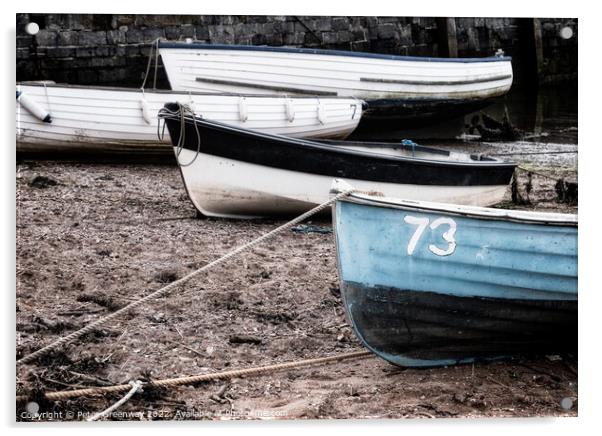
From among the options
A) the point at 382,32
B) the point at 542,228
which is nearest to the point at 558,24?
the point at 542,228

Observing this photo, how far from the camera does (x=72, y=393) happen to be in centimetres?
339

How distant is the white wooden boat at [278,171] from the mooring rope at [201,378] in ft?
5.74

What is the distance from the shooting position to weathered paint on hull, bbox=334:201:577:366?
3.36 metres

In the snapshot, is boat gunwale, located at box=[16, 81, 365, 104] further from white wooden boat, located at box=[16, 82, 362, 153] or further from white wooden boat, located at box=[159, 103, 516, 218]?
white wooden boat, located at box=[159, 103, 516, 218]

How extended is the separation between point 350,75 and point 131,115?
2251mm

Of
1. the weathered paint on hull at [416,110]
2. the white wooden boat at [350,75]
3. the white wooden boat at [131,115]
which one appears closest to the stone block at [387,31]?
the white wooden boat at [350,75]

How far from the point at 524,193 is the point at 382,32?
357 cm

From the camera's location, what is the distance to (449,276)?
342 centimetres

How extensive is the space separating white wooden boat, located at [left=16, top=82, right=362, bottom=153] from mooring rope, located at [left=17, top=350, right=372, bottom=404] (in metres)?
2.82

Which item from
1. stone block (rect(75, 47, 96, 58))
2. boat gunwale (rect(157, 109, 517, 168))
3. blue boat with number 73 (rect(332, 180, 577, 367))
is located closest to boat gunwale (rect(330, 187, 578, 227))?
blue boat with number 73 (rect(332, 180, 577, 367))

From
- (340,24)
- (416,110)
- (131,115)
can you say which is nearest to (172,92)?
(131,115)

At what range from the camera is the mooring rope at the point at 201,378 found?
3389 millimetres

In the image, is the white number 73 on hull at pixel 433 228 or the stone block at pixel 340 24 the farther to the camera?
the stone block at pixel 340 24

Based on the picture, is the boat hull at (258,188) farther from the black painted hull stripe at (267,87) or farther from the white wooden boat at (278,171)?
the black painted hull stripe at (267,87)
